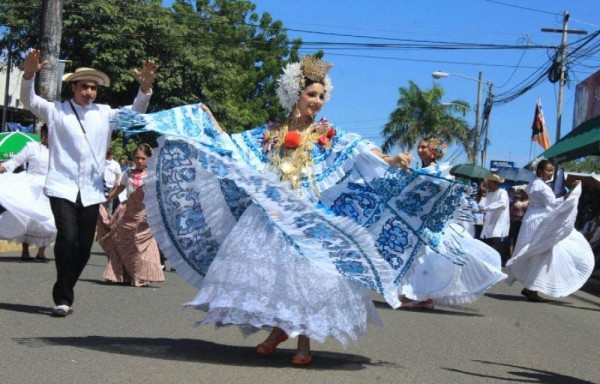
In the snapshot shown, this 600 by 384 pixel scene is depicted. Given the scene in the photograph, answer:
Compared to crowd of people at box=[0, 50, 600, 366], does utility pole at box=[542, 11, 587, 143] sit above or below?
above

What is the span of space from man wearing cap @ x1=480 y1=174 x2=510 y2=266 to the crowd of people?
11519 mm

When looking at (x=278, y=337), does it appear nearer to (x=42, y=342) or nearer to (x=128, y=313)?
(x=42, y=342)

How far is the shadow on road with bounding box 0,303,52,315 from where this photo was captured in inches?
331

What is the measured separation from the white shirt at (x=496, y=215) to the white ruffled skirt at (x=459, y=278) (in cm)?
782

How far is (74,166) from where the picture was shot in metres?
8.13

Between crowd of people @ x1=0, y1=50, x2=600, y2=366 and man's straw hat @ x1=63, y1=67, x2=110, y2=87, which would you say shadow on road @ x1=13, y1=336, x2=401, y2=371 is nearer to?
crowd of people @ x1=0, y1=50, x2=600, y2=366

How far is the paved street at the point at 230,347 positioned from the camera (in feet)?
19.8

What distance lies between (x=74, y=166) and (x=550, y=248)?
24.4 feet

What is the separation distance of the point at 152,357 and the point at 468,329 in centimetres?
398

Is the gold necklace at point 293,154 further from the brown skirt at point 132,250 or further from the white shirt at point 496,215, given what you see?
the white shirt at point 496,215

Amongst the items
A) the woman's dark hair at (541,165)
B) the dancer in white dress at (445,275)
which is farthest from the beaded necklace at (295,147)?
the woman's dark hair at (541,165)

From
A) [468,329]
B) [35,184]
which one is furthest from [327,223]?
[35,184]

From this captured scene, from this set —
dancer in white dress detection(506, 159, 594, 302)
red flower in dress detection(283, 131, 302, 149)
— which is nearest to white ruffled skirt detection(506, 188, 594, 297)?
dancer in white dress detection(506, 159, 594, 302)

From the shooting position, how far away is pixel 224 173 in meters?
6.80
